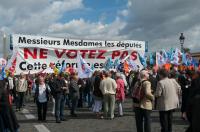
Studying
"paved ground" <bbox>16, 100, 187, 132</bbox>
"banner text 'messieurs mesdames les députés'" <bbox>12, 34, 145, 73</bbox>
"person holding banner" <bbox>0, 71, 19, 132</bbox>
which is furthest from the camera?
"banner text 'messieurs mesdames les députés'" <bbox>12, 34, 145, 73</bbox>

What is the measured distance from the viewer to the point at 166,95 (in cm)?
966

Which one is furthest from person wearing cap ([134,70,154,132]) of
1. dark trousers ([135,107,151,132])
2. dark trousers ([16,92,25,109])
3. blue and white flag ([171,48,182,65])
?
blue and white flag ([171,48,182,65])

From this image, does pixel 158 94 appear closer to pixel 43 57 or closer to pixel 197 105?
pixel 197 105

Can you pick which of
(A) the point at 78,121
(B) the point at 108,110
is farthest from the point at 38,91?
(B) the point at 108,110

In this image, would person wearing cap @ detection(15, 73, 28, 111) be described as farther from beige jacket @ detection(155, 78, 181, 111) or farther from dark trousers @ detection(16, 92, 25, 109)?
beige jacket @ detection(155, 78, 181, 111)

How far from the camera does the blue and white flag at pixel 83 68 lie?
16906 mm

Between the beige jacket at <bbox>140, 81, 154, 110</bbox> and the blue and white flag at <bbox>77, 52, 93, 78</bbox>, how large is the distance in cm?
774

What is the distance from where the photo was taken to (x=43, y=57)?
16.4 meters

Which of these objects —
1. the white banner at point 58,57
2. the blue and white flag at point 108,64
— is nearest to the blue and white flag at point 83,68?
the white banner at point 58,57

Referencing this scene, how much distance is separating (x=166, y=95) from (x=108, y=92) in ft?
16.4

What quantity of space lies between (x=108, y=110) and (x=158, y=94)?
5.54 meters

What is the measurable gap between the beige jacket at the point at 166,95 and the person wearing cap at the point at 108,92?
4.81 m

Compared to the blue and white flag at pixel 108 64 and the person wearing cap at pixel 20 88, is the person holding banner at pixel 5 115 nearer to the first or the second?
the blue and white flag at pixel 108 64

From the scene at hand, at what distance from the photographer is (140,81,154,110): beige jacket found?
9320mm
